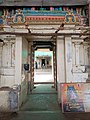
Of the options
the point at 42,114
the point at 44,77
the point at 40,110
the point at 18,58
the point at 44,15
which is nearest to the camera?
the point at 42,114

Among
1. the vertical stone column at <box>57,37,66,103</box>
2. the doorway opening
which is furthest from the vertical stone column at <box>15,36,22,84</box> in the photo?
the doorway opening

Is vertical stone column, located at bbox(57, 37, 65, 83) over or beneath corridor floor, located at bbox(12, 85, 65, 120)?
over

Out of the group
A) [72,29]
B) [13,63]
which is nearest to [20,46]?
[13,63]

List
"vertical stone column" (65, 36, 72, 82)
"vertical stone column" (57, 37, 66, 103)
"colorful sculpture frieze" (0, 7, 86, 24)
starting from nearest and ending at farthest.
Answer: "vertical stone column" (65, 36, 72, 82) < "vertical stone column" (57, 37, 66, 103) < "colorful sculpture frieze" (0, 7, 86, 24)

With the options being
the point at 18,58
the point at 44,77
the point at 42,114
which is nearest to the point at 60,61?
the point at 18,58

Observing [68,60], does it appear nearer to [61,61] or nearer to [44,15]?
[61,61]

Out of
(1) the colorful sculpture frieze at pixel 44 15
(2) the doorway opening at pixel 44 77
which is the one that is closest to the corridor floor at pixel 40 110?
(2) the doorway opening at pixel 44 77

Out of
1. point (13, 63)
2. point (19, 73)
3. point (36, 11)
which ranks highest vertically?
point (36, 11)

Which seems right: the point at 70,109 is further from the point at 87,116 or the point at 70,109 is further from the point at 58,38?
the point at 58,38

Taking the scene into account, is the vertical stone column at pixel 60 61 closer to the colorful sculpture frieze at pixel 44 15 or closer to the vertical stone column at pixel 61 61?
the vertical stone column at pixel 61 61

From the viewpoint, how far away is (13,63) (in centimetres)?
636

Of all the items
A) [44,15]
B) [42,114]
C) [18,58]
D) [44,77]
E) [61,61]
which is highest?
[44,15]

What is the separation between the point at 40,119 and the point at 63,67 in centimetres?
250

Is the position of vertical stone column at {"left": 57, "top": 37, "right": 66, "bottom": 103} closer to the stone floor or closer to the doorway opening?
the stone floor
